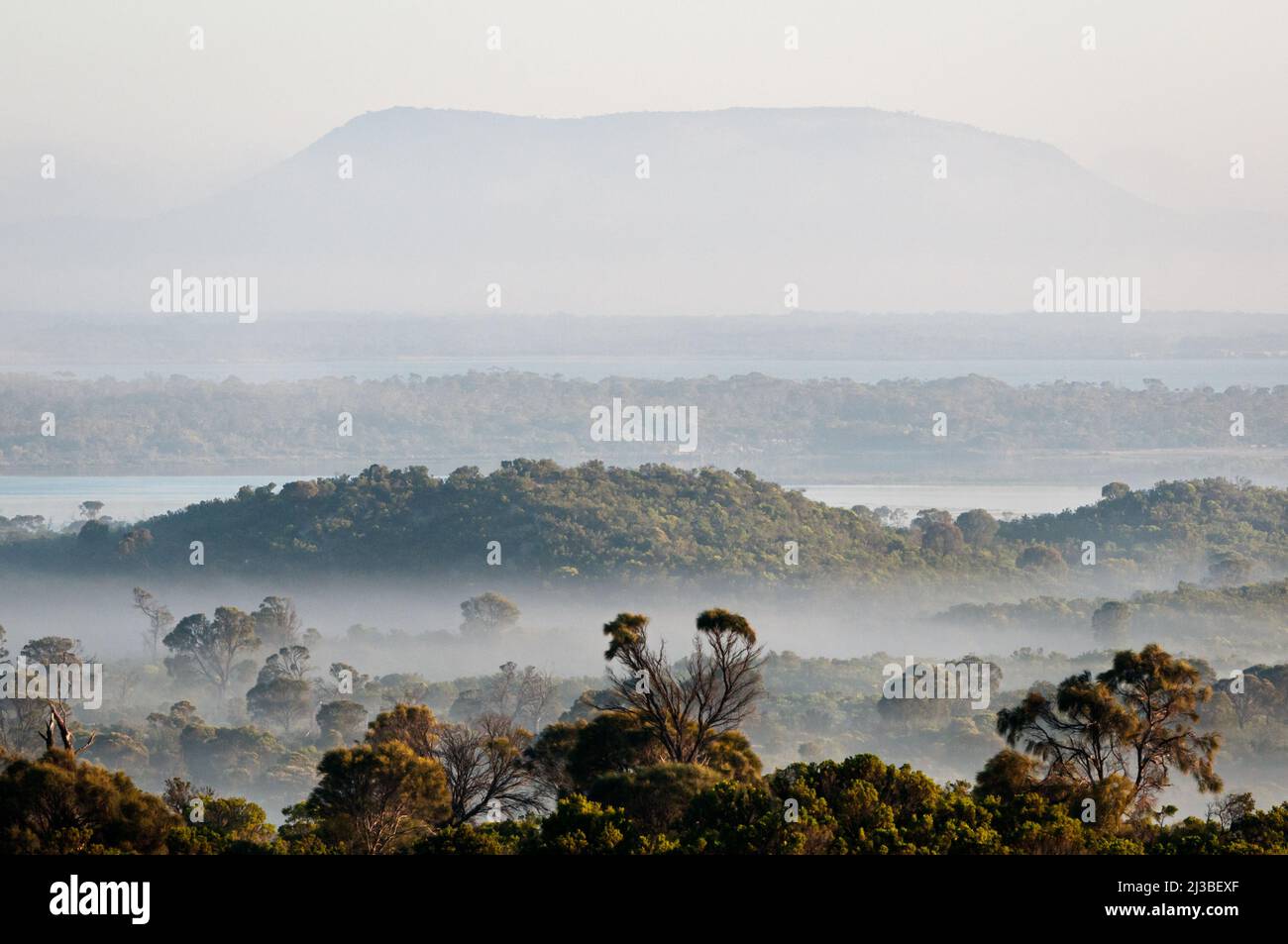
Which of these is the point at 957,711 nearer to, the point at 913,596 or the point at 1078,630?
the point at 1078,630

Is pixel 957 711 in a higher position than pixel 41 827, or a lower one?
lower

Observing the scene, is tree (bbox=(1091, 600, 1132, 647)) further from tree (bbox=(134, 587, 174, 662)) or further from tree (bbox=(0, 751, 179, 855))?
tree (bbox=(0, 751, 179, 855))

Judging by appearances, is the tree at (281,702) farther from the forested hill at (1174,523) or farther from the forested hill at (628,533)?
the forested hill at (1174,523)

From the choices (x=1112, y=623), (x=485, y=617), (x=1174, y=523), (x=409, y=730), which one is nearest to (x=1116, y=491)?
(x=1174, y=523)

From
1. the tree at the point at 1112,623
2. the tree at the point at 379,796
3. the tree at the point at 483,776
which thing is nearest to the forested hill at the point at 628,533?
the tree at the point at 1112,623

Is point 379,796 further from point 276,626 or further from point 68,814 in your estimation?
point 276,626
